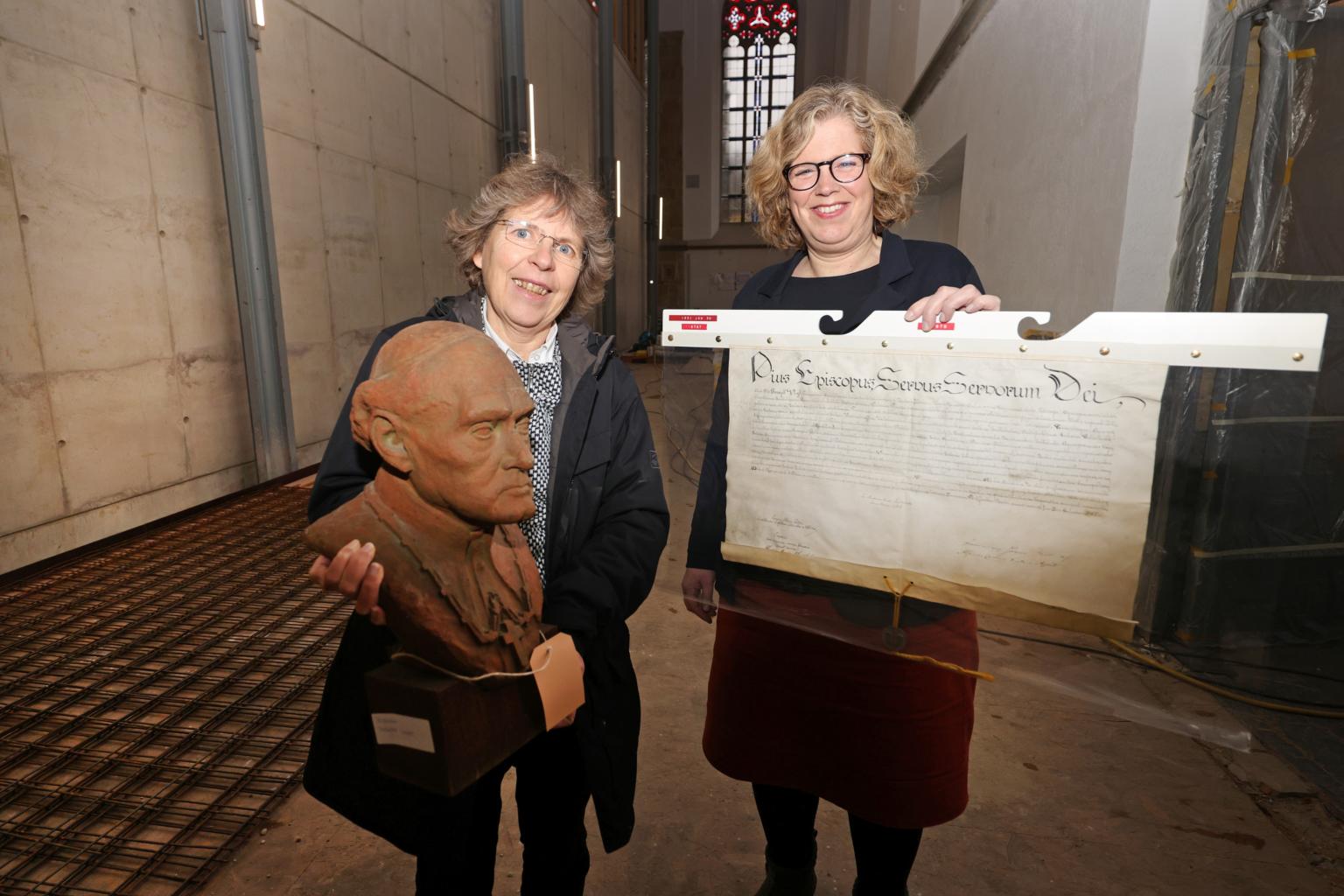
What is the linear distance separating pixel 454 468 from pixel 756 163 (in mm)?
888

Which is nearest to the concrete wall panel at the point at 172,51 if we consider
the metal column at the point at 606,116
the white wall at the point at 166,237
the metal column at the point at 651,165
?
the white wall at the point at 166,237

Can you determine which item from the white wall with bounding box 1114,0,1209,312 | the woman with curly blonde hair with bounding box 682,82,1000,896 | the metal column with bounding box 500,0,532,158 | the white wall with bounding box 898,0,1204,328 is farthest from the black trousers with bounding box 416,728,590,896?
the metal column with bounding box 500,0,532,158

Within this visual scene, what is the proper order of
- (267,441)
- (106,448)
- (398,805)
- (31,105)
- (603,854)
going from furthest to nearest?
(267,441) < (106,448) < (31,105) < (603,854) < (398,805)

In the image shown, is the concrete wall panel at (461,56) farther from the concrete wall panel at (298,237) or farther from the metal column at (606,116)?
the metal column at (606,116)

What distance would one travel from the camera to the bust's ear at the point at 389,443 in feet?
3.13

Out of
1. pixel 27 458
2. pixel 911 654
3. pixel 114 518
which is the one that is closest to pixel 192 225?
pixel 27 458

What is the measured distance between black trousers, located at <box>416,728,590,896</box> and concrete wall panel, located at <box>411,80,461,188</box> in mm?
6298

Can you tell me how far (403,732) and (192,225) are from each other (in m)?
4.44

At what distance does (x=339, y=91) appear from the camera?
5.23 m

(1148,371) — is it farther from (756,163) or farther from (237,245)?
(237,245)

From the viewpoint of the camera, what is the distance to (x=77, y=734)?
89.4 inches

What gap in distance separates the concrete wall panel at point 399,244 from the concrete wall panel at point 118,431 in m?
2.32

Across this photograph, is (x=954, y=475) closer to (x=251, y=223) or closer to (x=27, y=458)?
(x=27, y=458)

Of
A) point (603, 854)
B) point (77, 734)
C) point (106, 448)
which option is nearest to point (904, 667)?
point (603, 854)
